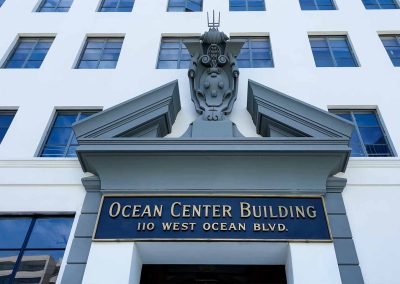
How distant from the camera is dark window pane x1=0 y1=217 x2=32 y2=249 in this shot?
25.7 ft

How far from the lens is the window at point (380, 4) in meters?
13.4

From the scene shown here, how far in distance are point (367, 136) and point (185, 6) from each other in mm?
7541

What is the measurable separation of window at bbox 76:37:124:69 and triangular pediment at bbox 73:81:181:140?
9.10 ft

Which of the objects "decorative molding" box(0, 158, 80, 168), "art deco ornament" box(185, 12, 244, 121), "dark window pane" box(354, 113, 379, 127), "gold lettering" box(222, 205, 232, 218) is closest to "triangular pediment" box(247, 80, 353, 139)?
"art deco ornament" box(185, 12, 244, 121)

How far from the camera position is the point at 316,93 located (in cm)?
1014

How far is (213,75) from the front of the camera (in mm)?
9898

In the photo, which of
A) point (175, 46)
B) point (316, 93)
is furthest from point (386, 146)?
point (175, 46)

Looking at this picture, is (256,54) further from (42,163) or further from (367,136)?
(42,163)

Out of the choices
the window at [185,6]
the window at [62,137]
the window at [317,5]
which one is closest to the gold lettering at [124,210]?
the window at [62,137]

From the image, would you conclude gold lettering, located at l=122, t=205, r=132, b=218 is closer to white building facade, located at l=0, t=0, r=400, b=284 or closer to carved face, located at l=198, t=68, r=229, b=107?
white building facade, located at l=0, t=0, r=400, b=284

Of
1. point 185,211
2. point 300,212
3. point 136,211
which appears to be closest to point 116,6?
point 136,211

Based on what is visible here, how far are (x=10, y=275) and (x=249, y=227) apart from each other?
4661mm

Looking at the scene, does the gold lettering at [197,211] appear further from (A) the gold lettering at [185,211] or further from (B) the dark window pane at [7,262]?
(B) the dark window pane at [7,262]

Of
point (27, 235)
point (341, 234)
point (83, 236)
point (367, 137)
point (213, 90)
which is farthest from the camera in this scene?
point (213, 90)
